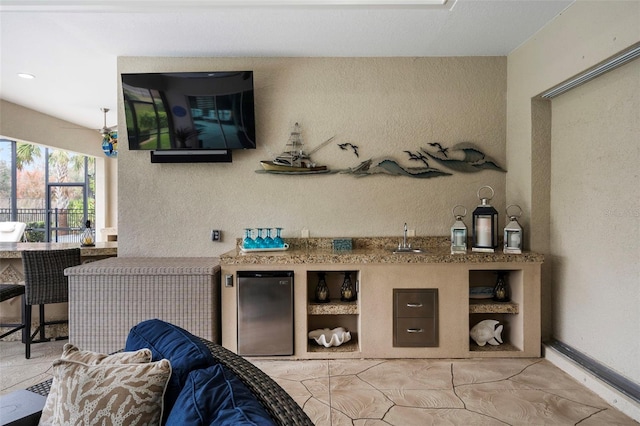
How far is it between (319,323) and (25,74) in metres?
4.24

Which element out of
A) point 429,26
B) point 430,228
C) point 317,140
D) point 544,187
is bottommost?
point 430,228

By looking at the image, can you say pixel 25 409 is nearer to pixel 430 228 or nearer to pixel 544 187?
pixel 430 228

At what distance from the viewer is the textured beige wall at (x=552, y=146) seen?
2401 millimetres

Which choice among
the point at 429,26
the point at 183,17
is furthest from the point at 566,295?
the point at 183,17

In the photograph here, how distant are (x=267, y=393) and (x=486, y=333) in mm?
2759

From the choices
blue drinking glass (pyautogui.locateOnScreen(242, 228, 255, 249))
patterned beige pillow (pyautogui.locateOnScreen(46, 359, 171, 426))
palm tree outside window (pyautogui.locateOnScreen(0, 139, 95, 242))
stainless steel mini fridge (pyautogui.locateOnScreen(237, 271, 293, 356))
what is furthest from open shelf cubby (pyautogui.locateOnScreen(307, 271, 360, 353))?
palm tree outside window (pyautogui.locateOnScreen(0, 139, 95, 242))

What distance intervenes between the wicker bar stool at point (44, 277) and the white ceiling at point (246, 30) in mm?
1886

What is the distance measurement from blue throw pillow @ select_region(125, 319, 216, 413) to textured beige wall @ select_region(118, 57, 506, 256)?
225cm

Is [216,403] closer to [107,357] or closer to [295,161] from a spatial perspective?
[107,357]

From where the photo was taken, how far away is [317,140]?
3.68 m

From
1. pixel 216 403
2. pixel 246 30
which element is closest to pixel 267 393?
pixel 216 403

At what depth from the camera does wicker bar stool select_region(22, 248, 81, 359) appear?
10.6ft

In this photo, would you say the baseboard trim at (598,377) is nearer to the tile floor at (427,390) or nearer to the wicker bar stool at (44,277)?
the tile floor at (427,390)

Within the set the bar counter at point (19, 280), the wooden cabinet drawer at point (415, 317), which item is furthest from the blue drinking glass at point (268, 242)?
the bar counter at point (19, 280)
